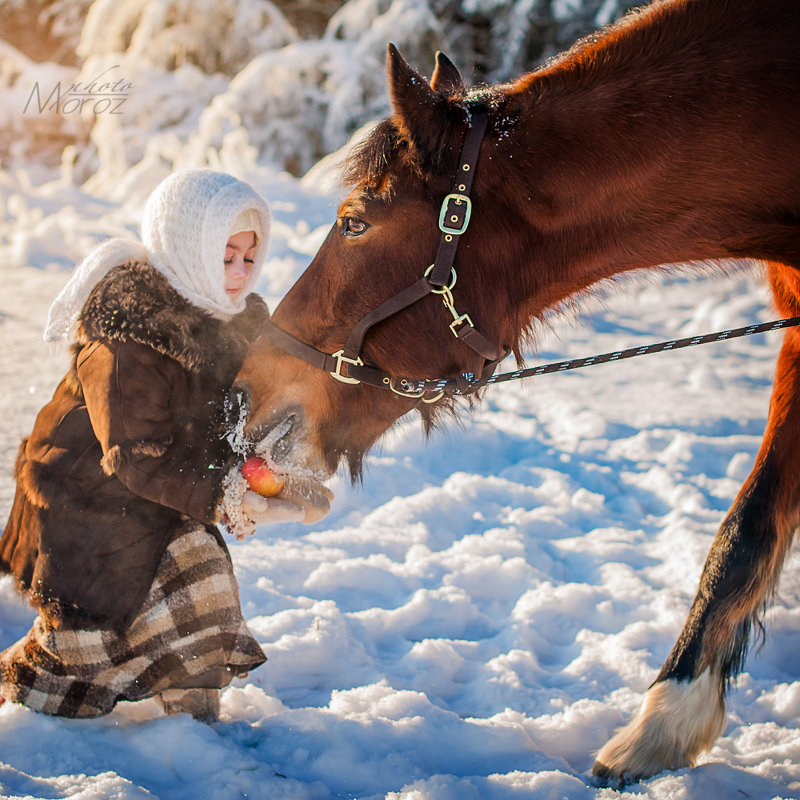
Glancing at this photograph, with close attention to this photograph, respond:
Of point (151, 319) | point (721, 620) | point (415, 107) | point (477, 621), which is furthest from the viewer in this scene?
point (477, 621)

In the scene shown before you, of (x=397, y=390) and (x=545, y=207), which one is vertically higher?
(x=545, y=207)

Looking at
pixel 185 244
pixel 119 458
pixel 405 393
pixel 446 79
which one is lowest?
pixel 119 458

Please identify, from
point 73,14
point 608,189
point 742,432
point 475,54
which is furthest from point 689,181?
point 73,14

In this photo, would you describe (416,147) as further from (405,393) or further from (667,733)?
(667,733)

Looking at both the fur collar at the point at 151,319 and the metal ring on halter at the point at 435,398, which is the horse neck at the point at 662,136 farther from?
the fur collar at the point at 151,319

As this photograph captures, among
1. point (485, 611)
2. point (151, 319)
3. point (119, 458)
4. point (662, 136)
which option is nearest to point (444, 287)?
point (662, 136)

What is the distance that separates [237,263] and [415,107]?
694 mm

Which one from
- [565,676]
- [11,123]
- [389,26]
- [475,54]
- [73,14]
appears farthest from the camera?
[73,14]

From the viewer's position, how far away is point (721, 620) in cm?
186

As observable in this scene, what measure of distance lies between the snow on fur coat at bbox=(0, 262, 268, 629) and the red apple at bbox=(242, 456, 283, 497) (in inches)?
2.7

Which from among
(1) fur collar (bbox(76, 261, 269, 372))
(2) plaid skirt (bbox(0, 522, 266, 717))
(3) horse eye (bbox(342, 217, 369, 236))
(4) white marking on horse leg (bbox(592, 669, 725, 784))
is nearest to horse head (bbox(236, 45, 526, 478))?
(3) horse eye (bbox(342, 217, 369, 236))

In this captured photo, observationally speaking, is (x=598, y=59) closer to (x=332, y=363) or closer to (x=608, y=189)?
(x=608, y=189)

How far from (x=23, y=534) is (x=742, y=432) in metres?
3.81

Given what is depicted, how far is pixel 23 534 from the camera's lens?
1802mm
